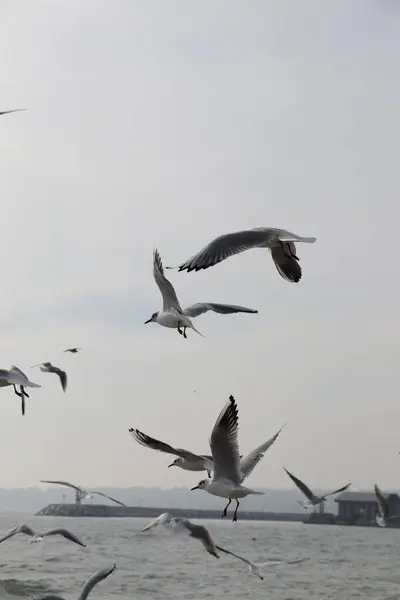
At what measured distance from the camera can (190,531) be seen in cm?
1216

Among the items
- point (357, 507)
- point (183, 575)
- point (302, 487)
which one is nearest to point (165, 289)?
point (302, 487)

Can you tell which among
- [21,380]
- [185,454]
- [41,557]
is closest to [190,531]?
[185,454]

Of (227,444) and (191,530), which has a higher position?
(227,444)

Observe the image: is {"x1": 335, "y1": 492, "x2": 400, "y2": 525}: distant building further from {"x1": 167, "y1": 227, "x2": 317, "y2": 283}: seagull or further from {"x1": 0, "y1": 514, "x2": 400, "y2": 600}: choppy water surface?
{"x1": 167, "y1": 227, "x2": 317, "y2": 283}: seagull

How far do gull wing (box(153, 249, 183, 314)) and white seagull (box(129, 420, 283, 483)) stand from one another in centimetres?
155

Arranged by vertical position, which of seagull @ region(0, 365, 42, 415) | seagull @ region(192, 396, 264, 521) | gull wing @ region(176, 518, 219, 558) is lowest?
gull wing @ region(176, 518, 219, 558)

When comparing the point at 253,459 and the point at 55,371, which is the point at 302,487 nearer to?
the point at 55,371

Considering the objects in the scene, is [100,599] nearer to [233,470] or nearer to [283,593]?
[283,593]

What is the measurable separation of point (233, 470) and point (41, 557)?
3365 cm

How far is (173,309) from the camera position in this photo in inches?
467

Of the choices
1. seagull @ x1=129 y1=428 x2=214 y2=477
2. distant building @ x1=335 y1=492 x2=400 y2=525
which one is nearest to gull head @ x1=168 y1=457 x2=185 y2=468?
seagull @ x1=129 y1=428 x2=214 y2=477

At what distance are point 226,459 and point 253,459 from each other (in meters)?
1.16

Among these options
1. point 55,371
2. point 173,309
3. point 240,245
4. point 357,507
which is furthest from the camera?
point 357,507

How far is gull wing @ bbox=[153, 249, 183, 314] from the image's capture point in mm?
11995
